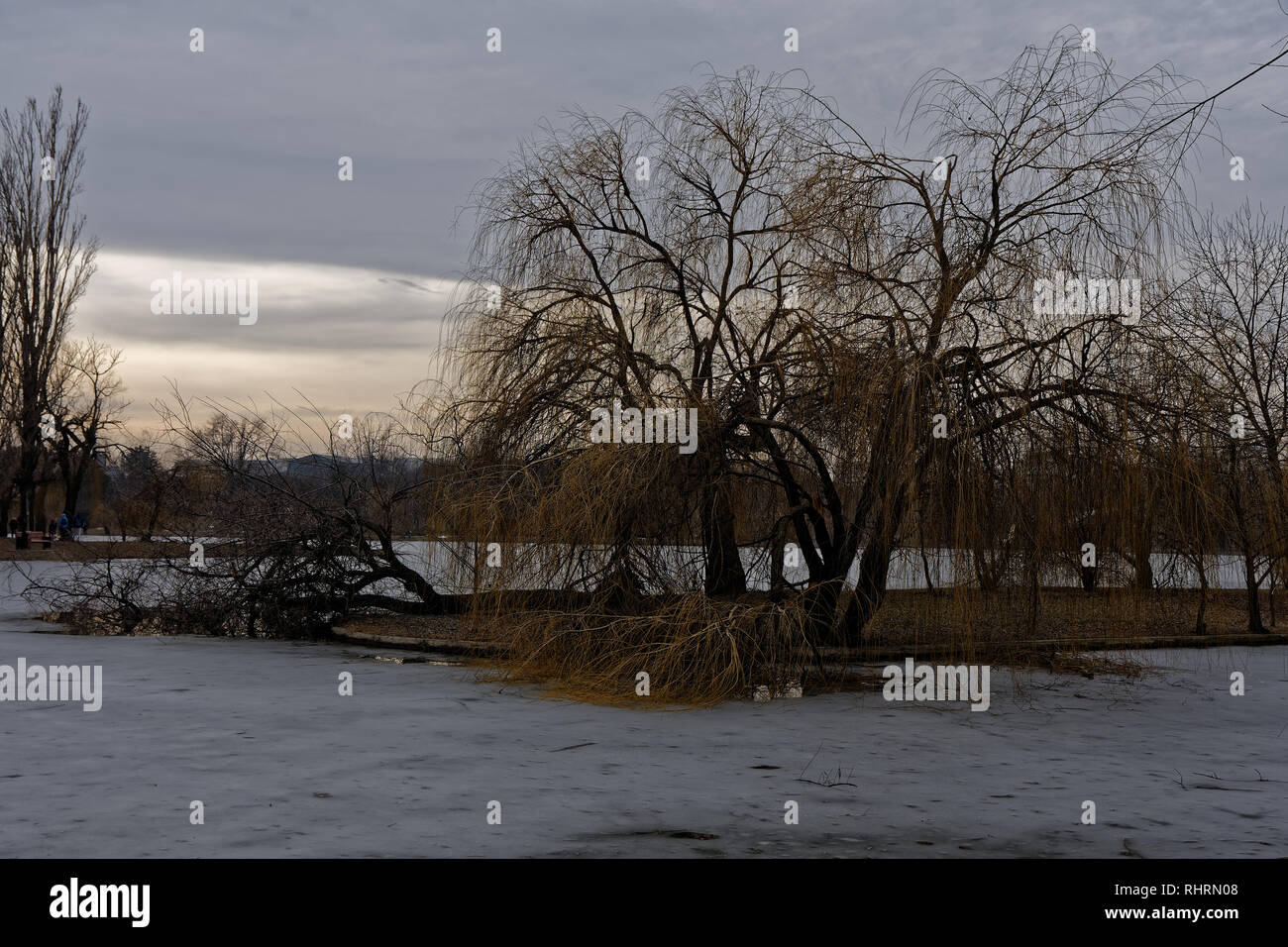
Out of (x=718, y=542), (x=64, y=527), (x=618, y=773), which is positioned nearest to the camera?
(x=618, y=773)

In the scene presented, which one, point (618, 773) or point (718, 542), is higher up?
point (718, 542)

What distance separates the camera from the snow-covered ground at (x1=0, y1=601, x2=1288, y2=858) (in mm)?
6441

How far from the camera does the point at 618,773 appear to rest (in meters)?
8.25

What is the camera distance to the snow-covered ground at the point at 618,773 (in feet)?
21.1

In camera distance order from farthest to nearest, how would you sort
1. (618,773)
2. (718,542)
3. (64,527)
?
1. (64,527)
2. (718,542)
3. (618,773)

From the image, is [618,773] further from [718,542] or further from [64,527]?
[64,527]

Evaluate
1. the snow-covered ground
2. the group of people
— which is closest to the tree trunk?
the snow-covered ground

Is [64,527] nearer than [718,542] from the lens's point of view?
No

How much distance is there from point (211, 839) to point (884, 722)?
20.1ft

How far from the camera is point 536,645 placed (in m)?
13.0

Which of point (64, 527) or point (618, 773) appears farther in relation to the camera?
point (64, 527)

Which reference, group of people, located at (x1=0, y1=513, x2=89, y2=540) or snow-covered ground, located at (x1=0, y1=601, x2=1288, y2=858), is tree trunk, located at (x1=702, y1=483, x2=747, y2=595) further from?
group of people, located at (x1=0, y1=513, x2=89, y2=540)

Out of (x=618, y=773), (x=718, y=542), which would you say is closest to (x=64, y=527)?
(x=718, y=542)
